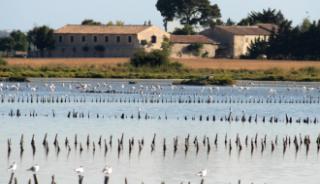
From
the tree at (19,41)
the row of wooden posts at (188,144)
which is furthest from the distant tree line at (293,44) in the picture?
the row of wooden posts at (188,144)

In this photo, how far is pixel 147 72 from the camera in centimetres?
12669

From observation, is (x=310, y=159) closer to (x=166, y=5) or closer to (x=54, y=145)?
(x=54, y=145)

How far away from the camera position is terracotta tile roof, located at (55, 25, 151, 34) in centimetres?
15700

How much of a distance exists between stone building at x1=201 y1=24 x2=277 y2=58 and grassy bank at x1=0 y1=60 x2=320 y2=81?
27.5 m

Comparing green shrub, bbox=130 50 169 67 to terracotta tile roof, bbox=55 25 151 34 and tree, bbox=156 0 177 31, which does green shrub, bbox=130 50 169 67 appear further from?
tree, bbox=156 0 177 31

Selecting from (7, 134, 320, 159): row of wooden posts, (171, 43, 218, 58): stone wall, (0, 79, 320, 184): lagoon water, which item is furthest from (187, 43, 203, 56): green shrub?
(7, 134, 320, 159): row of wooden posts

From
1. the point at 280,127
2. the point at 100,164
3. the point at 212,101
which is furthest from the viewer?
the point at 212,101

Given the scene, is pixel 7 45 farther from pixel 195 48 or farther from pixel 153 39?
pixel 195 48

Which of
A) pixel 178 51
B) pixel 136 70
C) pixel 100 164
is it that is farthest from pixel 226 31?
pixel 100 164

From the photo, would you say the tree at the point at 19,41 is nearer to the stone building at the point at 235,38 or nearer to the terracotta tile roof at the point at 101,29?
the terracotta tile roof at the point at 101,29

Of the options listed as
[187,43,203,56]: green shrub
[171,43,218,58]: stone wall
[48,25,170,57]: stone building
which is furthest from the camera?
[171,43,218,58]: stone wall

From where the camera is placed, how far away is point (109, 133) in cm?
6253

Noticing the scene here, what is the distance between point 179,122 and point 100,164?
69.1ft

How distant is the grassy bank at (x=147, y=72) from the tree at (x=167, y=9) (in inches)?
1821
